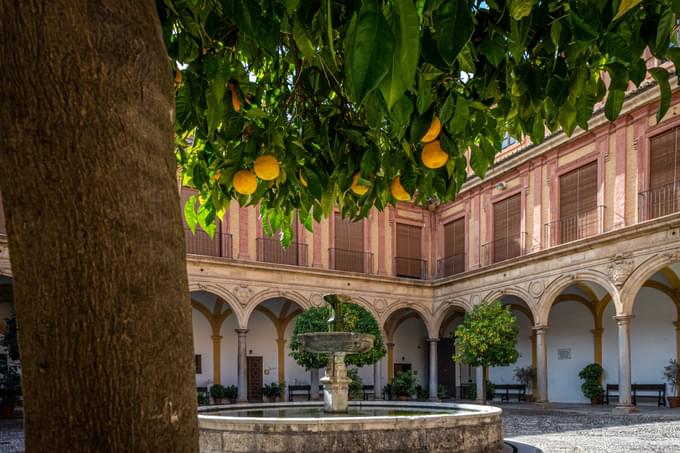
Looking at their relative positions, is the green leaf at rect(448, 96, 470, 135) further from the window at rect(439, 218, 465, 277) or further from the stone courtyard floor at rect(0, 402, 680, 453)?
the window at rect(439, 218, 465, 277)

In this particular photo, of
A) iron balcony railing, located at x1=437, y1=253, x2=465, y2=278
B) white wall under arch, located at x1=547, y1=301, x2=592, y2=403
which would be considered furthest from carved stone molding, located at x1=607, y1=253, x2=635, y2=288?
iron balcony railing, located at x1=437, y1=253, x2=465, y2=278

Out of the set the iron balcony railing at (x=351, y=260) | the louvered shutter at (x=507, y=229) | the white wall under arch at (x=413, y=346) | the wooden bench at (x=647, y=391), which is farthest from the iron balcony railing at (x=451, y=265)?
the wooden bench at (x=647, y=391)

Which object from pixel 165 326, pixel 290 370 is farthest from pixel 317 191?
pixel 290 370

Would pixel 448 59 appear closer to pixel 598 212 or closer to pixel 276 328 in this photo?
pixel 598 212

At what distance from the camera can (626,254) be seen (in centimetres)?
1448

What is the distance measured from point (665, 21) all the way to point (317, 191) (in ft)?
5.12

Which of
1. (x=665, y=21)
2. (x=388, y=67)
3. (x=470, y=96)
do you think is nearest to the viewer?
(x=388, y=67)

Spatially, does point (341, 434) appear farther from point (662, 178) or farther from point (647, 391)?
point (647, 391)

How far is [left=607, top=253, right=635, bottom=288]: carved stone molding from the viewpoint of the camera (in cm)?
1438

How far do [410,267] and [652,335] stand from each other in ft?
26.4

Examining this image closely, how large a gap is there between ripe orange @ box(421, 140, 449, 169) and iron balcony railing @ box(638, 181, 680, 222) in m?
13.0

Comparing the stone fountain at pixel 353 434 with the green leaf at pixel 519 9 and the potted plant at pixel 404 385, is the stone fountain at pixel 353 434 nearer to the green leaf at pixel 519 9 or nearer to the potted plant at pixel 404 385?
the green leaf at pixel 519 9

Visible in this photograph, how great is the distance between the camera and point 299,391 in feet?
70.2

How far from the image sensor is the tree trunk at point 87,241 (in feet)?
2.88
